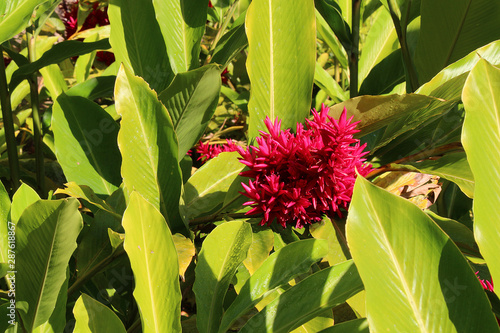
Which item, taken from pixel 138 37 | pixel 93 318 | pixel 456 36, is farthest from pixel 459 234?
pixel 138 37

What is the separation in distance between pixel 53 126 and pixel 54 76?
680 mm

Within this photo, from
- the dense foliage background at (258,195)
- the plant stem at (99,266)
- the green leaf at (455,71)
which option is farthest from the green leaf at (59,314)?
the green leaf at (455,71)

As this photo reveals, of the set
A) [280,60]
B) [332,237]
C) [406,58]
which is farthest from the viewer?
[406,58]

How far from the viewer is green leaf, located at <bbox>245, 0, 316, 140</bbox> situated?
3.44ft

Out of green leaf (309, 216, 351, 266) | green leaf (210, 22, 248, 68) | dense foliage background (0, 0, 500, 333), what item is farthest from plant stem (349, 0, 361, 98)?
green leaf (309, 216, 351, 266)

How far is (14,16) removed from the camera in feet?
3.25

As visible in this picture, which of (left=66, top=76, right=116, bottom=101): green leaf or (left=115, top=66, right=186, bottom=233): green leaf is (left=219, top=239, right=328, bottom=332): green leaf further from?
(left=66, top=76, right=116, bottom=101): green leaf

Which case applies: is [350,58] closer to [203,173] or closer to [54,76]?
[203,173]

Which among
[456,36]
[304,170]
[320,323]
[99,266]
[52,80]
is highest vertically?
[456,36]

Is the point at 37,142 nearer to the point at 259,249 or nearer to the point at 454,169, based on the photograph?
the point at 259,249

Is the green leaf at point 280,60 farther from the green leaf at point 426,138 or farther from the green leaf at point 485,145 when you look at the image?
the green leaf at point 485,145

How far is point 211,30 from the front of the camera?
2.71 metres

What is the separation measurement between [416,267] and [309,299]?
0.64 ft

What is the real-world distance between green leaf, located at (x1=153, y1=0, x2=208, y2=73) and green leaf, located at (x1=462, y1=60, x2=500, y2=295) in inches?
29.9
